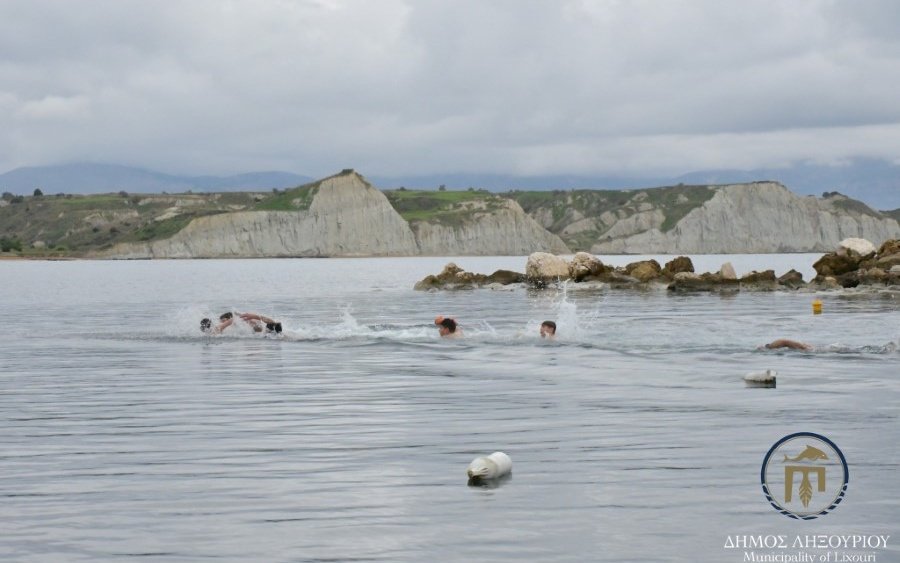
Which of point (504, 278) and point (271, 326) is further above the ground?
point (504, 278)

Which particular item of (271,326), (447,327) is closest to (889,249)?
(447,327)

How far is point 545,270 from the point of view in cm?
8106

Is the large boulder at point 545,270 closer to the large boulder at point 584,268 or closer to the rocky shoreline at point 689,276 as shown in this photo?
the rocky shoreline at point 689,276

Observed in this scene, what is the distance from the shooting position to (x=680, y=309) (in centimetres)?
5097

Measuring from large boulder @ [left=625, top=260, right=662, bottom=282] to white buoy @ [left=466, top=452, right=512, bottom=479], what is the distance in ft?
207

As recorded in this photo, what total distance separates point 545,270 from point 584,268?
282 cm

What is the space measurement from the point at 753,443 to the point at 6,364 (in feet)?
67.2

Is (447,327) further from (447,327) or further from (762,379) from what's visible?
(762,379)

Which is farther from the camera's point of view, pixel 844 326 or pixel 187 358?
pixel 844 326

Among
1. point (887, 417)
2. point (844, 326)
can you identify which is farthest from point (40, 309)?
point (887, 417)

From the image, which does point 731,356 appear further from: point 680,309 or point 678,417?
point 680,309

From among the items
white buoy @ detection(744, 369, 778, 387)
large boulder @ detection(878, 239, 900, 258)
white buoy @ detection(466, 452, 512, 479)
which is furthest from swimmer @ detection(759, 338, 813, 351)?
large boulder @ detection(878, 239, 900, 258)

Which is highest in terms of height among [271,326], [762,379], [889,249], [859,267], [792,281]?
[889,249]

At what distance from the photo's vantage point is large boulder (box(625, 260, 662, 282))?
249ft
